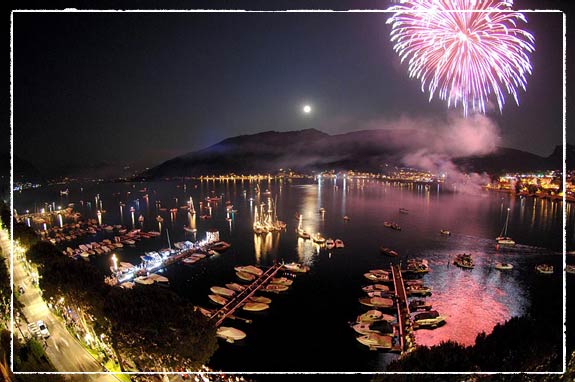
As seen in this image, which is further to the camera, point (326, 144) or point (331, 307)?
point (326, 144)

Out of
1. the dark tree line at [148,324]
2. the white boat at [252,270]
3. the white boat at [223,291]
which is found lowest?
the white boat at [223,291]

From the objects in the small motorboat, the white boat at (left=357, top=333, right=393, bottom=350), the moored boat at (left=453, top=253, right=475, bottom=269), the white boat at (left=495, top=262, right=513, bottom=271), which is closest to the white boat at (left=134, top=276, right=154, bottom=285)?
the white boat at (left=357, top=333, right=393, bottom=350)

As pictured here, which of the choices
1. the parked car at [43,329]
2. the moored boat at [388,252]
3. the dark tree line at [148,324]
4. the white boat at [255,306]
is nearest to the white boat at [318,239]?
the moored boat at [388,252]

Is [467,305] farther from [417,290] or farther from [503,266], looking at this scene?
[503,266]

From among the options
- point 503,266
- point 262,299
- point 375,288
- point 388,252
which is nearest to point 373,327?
point 375,288

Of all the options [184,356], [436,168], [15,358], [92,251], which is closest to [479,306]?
[184,356]

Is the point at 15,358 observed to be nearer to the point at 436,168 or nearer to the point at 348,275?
the point at 348,275

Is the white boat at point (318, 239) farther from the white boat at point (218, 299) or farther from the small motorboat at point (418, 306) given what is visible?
the white boat at point (218, 299)
